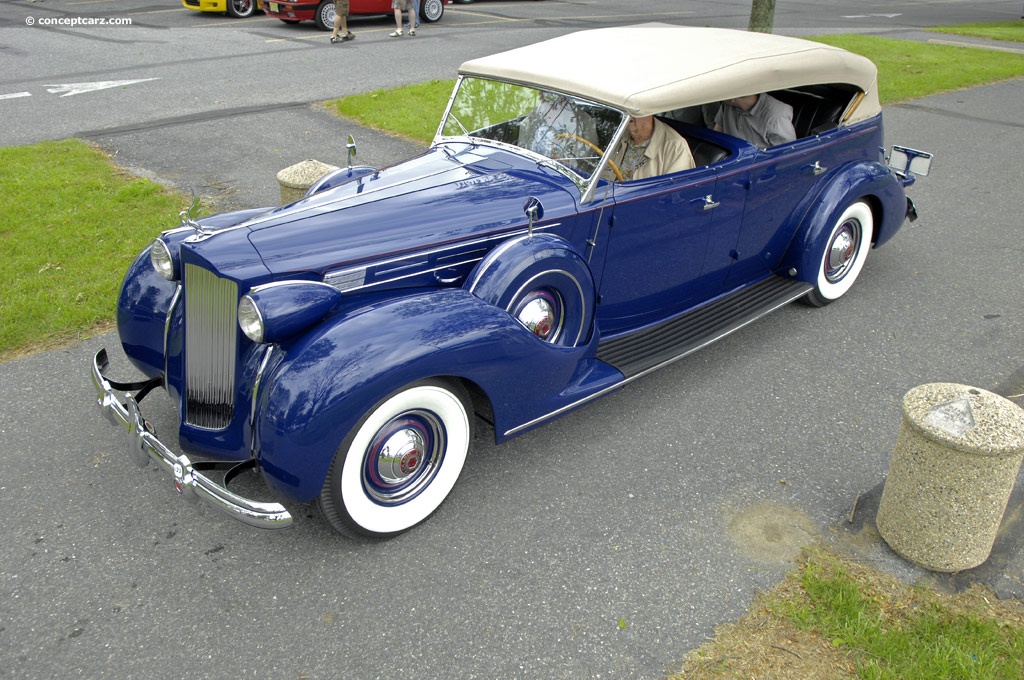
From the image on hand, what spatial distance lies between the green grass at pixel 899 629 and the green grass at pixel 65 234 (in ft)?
14.3

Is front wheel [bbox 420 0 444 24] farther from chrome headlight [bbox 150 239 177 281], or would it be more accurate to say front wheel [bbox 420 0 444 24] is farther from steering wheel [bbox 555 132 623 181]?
chrome headlight [bbox 150 239 177 281]

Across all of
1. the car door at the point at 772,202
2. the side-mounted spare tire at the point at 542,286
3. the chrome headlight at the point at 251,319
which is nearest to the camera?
the chrome headlight at the point at 251,319

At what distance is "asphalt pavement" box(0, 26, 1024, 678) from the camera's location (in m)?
A: 2.75

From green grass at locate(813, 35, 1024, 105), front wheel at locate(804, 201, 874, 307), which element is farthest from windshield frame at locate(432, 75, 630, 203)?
green grass at locate(813, 35, 1024, 105)

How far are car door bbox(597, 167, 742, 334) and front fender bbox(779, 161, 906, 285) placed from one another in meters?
0.66

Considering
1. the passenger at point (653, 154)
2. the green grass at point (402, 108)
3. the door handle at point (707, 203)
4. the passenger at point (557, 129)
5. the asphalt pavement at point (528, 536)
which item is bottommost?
the asphalt pavement at point (528, 536)

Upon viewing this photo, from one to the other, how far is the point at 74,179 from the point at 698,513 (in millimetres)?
6363

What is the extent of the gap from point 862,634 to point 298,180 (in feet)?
14.8

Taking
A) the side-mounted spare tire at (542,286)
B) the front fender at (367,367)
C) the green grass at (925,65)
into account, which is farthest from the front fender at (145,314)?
the green grass at (925,65)

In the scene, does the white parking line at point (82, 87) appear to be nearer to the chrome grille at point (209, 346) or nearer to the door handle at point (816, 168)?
the chrome grille at point (209, 346)

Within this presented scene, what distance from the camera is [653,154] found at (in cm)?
419

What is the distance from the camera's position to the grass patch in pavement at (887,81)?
9094mm

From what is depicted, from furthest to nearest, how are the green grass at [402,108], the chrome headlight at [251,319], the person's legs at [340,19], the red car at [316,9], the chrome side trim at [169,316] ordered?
1. the red car at [316,9]
2. the person's legs at [340,19]
3. the green grass at [402,108]
4. the chrome side trim at [169,316]
5. the chrome headlight at [251,319]

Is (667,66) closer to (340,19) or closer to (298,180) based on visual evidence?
(298,180)
